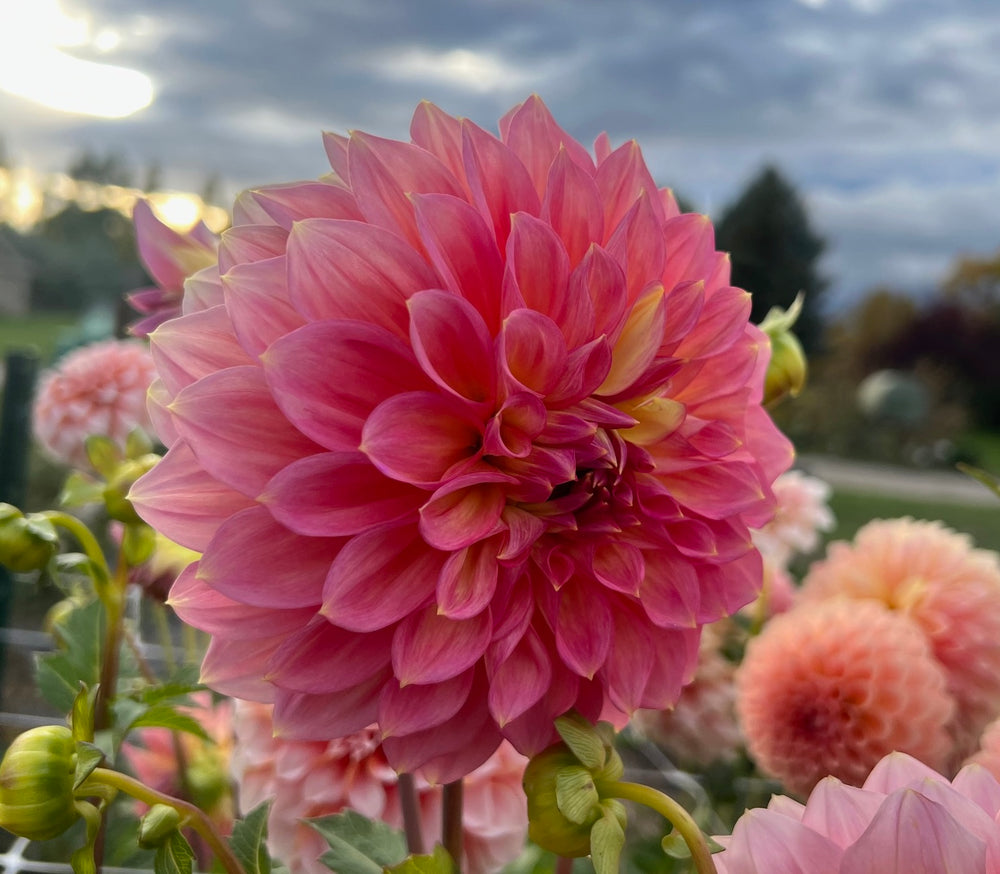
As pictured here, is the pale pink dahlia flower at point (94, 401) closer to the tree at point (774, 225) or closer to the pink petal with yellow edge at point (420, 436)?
the pink petal with yellow edge at point (420, 436)

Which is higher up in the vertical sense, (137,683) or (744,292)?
(744,292)

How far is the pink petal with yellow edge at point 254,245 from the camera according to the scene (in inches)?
10.3

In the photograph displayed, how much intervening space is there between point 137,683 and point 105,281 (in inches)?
507

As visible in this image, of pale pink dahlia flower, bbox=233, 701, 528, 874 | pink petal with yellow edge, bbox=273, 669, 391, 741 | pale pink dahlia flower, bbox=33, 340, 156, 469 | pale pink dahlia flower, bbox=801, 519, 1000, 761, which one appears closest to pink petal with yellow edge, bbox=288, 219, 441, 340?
pink petal with yellow edge, bbox=273, 669, 391, 741

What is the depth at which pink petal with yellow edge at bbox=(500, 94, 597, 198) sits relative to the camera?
11.2 inches

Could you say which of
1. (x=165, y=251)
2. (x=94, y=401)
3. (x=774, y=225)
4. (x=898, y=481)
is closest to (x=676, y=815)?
(x=165, y=251)

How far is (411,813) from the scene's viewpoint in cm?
33

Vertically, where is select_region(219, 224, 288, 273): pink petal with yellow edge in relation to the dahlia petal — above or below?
above

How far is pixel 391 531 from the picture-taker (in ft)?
0.84

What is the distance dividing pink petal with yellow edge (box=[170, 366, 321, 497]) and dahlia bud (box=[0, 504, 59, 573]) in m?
0.14

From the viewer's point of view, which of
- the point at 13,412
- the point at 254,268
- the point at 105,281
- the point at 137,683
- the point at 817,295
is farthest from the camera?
the point at 105,281

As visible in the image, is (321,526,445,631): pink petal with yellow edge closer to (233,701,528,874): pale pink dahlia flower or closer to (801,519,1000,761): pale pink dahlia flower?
(233,701,528,874): pale pink dahlia flower

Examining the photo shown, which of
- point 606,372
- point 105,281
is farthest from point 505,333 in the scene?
point 105,281

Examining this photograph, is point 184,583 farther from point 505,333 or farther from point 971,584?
point 971,584
